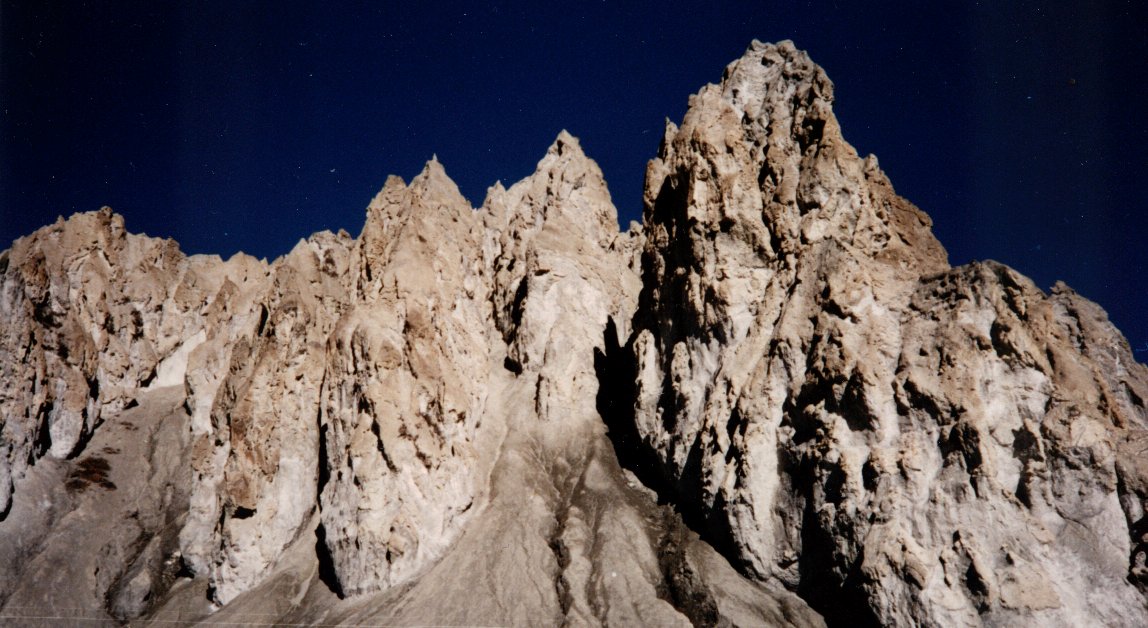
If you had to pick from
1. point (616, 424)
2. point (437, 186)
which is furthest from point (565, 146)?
point (616, 424)

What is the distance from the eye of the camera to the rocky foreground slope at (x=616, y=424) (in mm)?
34344

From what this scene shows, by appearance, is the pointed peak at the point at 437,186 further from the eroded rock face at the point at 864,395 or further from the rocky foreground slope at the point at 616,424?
the eroded rock face at the point at 864,395

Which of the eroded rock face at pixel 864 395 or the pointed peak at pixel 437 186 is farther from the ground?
the pointed peak at pixel 437 186

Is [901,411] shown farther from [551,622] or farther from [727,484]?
[551,622]

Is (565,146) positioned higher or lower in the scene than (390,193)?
higher

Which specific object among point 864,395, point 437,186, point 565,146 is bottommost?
point 864,395

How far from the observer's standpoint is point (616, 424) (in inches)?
2277

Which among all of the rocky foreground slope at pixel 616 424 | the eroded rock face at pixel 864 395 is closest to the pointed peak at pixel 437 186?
the rocky foreground slope at pixel 616 424

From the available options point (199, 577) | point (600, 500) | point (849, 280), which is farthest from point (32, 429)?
point (849, 280)

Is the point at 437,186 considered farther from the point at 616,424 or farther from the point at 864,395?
the point at 864,395

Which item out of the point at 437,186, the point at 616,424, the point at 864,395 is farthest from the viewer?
the point at 437,186

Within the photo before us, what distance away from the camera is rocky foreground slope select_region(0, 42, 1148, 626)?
34.3m

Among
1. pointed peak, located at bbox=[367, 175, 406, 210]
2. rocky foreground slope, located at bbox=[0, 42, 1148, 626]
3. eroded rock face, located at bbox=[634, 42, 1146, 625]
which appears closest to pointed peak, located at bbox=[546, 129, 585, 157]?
rocky foreground slope, located at bbox=[0, 42, 1148, 626]

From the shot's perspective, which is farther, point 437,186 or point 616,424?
point 437,186
